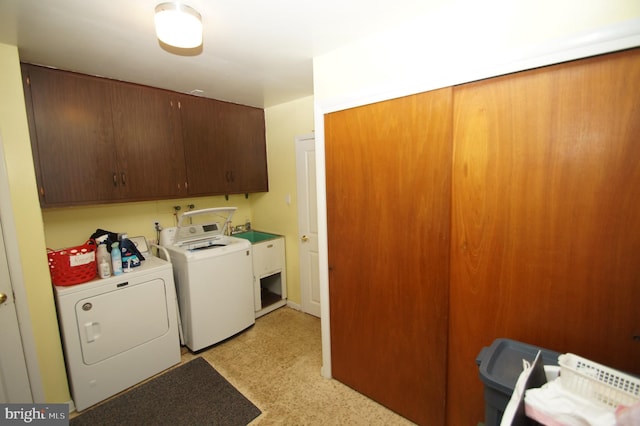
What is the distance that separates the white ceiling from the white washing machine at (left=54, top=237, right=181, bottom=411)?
150 centimetres

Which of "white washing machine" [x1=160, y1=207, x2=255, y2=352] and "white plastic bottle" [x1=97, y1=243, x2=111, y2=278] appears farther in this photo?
"white washing machine" [x1=160, y1=207, x2=255, y2=352]

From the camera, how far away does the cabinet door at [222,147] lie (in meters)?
2.65

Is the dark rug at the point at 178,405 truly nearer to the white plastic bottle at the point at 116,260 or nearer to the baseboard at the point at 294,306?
the white plastic bottle at the point at 116,260

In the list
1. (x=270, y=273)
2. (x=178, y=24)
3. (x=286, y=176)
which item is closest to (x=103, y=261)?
(x=270, y=273)

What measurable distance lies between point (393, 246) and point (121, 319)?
2030 mm

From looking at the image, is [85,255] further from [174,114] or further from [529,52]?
[529,52]

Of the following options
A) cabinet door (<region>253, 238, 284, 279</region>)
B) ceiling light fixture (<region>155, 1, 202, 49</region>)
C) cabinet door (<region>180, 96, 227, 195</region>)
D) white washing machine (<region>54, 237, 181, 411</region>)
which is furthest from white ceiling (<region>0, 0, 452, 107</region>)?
cabinet door (<region>253, 238, 284, 279</region>)

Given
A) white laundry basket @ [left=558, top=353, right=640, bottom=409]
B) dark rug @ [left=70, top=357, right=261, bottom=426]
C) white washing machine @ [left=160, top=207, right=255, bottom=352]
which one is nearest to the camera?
white laundry basket @ [left=558, top=353, right=640, bottom=409]

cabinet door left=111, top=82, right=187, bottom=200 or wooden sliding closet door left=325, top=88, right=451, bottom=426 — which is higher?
cabinet door left=111, top=82, right=187, bottom=200

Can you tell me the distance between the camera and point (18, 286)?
168cm

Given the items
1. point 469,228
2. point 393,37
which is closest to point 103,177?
point 393,37

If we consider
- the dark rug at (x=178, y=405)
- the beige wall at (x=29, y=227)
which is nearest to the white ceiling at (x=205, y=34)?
the beige wall at (x=29, y=227)

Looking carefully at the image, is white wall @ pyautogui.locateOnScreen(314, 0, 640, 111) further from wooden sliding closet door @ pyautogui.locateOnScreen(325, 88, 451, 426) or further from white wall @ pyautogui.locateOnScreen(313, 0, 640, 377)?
wooden sliding closet door @ pyautogui.locateOnScreen(325, 88, 451, 426)

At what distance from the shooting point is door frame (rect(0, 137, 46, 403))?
63.7 inches
